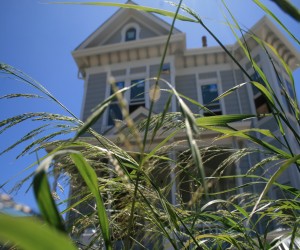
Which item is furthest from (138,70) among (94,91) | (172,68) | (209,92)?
(209,92)

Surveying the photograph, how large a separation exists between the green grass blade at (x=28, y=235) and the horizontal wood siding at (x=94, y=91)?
39.9ft

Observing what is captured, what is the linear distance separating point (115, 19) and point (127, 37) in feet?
3.71

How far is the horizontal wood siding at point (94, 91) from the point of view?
40.9ft

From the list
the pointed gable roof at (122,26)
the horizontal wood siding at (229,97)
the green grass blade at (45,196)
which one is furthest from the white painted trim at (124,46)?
the green grass blade at (45,196)

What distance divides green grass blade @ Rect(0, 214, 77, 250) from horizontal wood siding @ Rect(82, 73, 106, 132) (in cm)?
1215

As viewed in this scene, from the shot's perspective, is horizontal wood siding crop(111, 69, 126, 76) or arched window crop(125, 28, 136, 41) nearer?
horizontal wood siding crop(111, 69, 126, 76)

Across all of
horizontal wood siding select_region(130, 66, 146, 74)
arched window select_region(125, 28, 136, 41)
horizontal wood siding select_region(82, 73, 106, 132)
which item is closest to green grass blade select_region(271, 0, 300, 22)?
horizontal wood siding select_region(82, 73, 106, 132)

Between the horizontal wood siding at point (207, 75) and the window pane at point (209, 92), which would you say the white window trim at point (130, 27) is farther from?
the window pane at point (209, 92)

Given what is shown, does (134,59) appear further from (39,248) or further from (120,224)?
Answer: (39,248)

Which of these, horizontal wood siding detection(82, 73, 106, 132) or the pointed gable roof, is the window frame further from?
horizontal wood siding detection(82, 73, 106, 132)

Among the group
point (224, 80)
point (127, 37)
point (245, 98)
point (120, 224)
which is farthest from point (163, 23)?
point (120, 224)

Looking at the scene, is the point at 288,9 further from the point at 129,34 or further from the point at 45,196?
the point at 129,34

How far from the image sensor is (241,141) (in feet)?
28.4

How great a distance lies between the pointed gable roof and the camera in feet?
45.0
